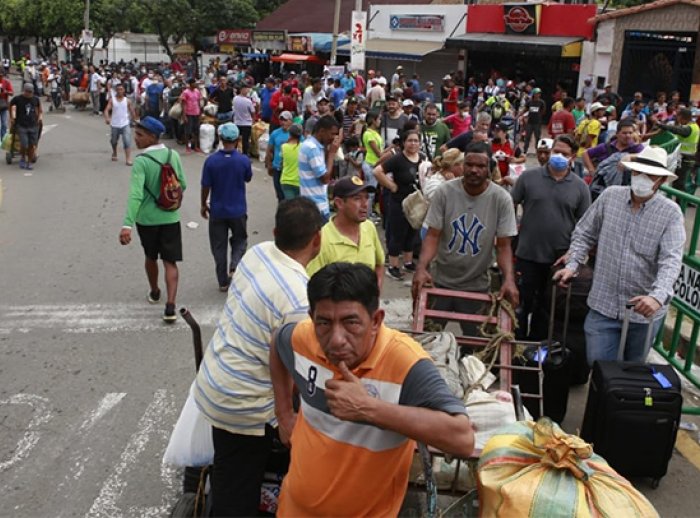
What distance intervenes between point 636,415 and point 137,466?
9.96 feet

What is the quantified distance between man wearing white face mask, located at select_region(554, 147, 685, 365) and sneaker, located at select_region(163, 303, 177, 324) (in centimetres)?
388

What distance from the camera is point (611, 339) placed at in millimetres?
4891

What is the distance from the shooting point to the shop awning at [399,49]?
31720 millimetres

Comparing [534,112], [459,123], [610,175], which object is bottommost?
[610,175]

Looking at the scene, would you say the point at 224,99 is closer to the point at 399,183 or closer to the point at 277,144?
the point at 277,144

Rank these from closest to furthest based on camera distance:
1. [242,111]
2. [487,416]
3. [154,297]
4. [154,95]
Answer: [487,416] → [154,297] → [242,111] → [154,95]

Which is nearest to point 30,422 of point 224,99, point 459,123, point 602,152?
point 602,152

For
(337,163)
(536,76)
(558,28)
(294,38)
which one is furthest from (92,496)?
(294,38)

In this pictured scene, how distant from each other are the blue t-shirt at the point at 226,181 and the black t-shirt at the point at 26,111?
9.00 metres

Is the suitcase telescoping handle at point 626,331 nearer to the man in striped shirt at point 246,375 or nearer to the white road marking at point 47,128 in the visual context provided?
the man in striped shirt at point 246,375

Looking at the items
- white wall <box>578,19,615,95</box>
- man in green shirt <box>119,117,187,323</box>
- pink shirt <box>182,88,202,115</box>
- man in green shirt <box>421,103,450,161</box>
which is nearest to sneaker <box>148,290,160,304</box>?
man in green shirt <box>119,117,187,323</box>

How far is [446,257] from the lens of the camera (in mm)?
5539

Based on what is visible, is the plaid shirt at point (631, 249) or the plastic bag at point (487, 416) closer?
the plastic bag at point (487, 416)

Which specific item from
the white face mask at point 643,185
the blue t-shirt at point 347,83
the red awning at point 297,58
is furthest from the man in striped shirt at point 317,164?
the red awning at point 297,58
